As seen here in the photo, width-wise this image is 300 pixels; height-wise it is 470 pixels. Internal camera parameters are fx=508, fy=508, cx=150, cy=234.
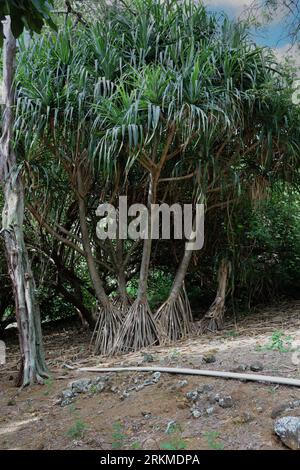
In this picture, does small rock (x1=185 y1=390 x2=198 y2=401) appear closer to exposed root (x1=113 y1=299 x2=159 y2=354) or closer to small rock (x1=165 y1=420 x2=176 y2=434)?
small rock (x1=165 y1=420 x2=176 y2=434)

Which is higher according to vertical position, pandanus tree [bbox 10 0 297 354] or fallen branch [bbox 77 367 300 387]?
pandanus tree [bbox 10 0 297 354]

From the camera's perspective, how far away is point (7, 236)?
4.00 m

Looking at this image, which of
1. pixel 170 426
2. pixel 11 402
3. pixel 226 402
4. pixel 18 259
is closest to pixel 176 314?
pixel 18 259

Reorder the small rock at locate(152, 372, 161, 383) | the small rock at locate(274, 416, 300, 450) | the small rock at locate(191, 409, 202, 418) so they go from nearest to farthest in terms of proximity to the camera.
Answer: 1. the small rock at locate(274, 416, 300, 450)
2. the small rock at locate(191, 409, 202, 418)
3. the small rock at locate(152, 372, 161, 383)

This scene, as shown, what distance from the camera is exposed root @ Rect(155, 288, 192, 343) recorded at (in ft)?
15.3

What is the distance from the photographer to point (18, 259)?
396 cm

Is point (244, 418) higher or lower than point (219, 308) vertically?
lower

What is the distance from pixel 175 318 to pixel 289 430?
8.35 feet

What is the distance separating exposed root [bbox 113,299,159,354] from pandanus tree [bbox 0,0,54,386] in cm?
79

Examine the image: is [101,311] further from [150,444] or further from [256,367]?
[150,444]

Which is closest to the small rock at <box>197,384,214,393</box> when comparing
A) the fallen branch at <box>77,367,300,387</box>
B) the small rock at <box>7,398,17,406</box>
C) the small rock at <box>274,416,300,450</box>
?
the fallen branch at <box>77,367,300,387</box>

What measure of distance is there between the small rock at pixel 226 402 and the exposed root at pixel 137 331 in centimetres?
171
